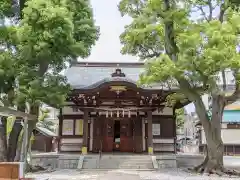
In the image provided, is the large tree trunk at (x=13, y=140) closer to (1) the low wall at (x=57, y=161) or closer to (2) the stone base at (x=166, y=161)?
(1) the low wall at (x=57, y=161)

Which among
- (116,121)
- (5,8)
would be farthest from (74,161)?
(5,8)

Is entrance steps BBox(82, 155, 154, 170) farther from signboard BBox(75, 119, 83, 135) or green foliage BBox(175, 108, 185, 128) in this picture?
green foliage BBox(175, 108, 185, 128)

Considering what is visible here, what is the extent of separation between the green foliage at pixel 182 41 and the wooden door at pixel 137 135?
437 centimetres

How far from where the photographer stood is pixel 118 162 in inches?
572

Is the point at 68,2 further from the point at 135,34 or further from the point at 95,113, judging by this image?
the point at 95,113

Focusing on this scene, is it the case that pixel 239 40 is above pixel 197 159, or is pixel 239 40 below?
above

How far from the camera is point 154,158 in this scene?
14.7 metres

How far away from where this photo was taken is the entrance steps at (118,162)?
1424 cm

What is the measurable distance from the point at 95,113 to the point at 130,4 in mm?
7094

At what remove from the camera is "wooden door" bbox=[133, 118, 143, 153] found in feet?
57.8

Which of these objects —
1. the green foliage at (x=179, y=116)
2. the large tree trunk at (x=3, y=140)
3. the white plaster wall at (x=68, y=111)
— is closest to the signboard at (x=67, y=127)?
the white plaster wall at (x=68, y=111)

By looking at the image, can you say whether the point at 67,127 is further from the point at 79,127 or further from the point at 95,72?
the point at 95,72

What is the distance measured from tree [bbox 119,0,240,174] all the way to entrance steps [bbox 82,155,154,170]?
258cm

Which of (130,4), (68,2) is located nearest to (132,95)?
(130,4)
